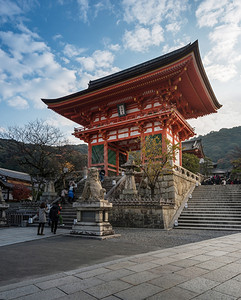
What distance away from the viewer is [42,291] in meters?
3.39

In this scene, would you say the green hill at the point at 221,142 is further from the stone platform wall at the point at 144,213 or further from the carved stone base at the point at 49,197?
the carved stone base at the point at 49,197

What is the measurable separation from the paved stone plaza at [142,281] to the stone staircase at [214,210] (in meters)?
7.92

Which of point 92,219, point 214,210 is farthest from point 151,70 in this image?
point 92,219

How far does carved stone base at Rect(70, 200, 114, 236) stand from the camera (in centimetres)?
930

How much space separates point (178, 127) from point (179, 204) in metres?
7.50

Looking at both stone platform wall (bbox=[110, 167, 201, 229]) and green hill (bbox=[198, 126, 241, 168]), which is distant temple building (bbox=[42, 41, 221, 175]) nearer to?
stone platform wall (bbox=[110, 167, 201, 229])

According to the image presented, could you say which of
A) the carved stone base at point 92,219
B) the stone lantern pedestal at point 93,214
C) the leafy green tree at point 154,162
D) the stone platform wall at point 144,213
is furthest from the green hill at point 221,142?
the carved stone base at point 92,219

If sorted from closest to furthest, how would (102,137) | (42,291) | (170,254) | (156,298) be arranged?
1. (156,298)
2. (42,291)
3. (170,254)
4. (102,137)

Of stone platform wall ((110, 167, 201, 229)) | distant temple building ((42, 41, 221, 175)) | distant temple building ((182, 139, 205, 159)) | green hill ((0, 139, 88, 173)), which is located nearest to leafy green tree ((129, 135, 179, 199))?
distant temple building ((42, 41, 221, 175))

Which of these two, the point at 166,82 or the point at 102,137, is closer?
the point at 166,82

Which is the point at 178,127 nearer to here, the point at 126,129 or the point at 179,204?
the point at 126,129

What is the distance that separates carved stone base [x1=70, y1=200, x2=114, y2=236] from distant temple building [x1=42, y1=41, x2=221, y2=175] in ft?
31.4

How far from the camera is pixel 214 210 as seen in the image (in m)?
14.6

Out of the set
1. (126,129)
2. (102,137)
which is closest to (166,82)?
(126,129)
